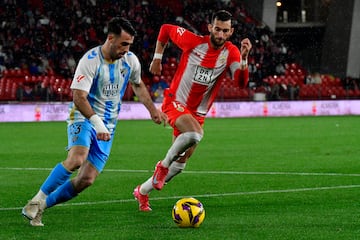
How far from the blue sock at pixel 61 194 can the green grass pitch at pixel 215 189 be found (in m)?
0.23

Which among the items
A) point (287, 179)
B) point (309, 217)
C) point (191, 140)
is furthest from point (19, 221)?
point (287, 179)

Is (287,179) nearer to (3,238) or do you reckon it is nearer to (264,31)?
(3,238)

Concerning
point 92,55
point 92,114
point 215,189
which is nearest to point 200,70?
point 215,189

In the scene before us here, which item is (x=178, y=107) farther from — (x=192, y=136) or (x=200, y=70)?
(x=192, y=136)

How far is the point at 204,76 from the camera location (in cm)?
1054

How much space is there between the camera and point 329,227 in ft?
26.7

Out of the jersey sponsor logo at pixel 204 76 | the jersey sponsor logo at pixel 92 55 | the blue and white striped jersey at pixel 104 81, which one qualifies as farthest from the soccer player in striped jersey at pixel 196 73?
the jersey sponsor logo at pixel 92 55

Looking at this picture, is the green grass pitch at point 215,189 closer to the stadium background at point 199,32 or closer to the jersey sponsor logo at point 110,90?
the jersey sponsor logo at point 110,90

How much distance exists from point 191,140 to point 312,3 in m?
43.1

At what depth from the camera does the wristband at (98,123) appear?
8.01 metres

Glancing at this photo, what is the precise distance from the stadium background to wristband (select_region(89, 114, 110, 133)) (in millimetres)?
24840

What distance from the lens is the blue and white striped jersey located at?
8430 mm

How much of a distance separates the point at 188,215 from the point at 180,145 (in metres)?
1.76

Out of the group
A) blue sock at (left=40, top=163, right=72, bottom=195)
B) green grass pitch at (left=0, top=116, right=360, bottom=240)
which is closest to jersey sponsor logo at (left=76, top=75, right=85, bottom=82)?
blue sock at (left=40, top=163, right=72, bottom=195)
